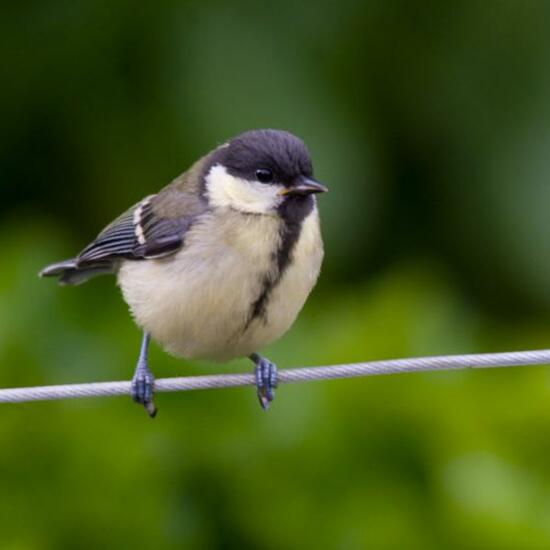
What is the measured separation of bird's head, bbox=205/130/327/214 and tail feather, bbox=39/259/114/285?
1.64 ft

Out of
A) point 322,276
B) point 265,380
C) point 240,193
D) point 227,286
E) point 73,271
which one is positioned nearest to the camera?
point 227,286

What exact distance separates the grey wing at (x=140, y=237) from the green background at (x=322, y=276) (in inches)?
10.4

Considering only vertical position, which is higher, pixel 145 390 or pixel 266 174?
pixel 266 174

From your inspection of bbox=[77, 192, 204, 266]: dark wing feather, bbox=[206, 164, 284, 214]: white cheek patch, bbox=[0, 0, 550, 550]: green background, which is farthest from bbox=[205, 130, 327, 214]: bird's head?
bbox=[0, 0, 550, 550]: green background

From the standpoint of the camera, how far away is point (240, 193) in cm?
319

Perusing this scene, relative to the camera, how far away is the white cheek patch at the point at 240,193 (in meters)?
3.13

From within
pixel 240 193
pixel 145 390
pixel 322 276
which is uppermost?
pixel 240 193

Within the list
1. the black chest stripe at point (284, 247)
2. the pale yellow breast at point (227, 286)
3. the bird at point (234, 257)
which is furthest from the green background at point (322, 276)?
the black chest stripe at point (284, 247)

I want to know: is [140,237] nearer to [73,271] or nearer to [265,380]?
[73,271]

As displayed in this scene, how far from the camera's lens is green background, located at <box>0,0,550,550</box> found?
11.3 feet

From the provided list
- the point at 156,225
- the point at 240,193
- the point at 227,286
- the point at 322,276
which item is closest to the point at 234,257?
the point at 227,286

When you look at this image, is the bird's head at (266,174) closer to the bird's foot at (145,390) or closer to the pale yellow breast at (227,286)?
the pale yellow breast at (227,286)

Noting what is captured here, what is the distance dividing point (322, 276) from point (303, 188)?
0.83 meters

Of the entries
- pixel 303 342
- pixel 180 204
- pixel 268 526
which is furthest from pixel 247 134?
pixel 268 526
